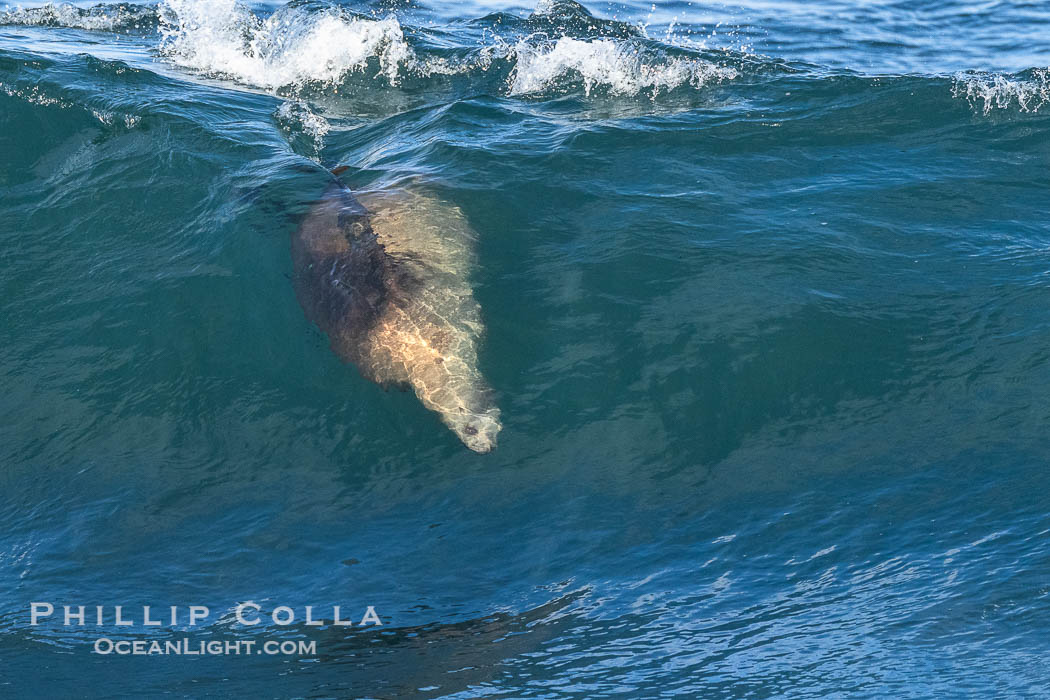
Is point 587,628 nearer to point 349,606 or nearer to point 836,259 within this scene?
point 349,606

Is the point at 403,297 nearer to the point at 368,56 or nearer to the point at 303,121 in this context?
the point at 303,121

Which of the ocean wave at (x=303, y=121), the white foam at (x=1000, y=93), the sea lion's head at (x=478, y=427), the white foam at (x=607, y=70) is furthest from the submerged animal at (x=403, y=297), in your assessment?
the white foam at (x=1000, y=93)

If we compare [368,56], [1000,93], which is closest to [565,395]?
[1000,93]

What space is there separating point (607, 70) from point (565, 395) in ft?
18.5

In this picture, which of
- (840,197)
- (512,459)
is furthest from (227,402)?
(840,197)

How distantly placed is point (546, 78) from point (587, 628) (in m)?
7.69

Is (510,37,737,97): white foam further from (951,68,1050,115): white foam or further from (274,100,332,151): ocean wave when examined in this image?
(951,68,1050,115): white foam

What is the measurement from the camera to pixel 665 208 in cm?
864

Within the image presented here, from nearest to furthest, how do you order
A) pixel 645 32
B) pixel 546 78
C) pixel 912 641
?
pixel 912 641, pixel 546 78, pixel 645 32

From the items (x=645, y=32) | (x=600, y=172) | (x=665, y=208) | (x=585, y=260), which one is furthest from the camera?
(x=645, y=32)

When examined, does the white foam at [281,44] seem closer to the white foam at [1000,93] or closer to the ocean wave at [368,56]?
the ocean wave at [368,56]

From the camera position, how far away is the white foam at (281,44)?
12.3 metres

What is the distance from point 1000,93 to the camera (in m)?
10.3

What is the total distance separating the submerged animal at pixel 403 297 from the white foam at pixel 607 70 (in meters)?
3.47
